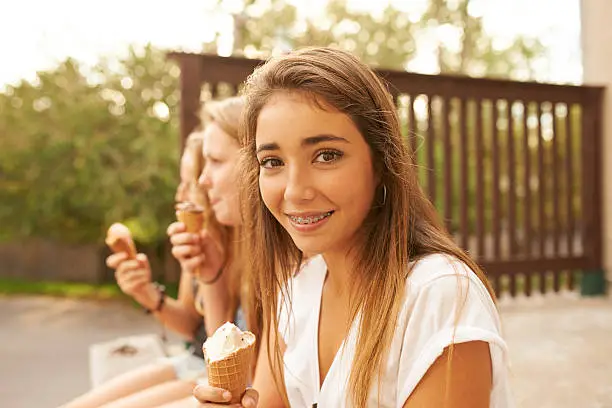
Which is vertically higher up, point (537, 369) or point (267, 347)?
point (267, 347)

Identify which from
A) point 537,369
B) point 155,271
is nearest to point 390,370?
point 537,369

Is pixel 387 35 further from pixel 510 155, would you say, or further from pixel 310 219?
pixel 310 219

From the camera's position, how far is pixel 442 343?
1094 millimetres

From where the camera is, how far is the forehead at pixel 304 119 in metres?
1.22

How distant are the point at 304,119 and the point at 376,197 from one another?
0.86ft

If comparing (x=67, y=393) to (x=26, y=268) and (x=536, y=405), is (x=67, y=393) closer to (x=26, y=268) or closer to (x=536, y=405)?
(x=536, y=405)

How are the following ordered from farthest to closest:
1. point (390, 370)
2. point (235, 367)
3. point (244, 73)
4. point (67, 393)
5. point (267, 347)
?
1. point (67, 393)
2. point (244, 73)
3. point (267, 347)
4. point (235, 367)
5. point (390, 370)

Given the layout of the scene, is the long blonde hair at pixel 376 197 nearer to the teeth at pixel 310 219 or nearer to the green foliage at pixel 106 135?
the teeth at pixel 310 219

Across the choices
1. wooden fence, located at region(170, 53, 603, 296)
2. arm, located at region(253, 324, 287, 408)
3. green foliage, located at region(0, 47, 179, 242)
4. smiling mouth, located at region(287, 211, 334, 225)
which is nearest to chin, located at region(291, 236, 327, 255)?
smiling mouth, located at region(287, 211, 334, 225)

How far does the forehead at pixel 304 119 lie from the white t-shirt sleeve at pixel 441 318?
0.35m

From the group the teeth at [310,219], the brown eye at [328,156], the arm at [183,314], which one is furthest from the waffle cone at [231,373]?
the arm at [183,314]

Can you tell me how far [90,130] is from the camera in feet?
26.8

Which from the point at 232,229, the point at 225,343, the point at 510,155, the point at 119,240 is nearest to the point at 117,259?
the point at 119,240

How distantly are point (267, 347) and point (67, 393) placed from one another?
3859 mm
